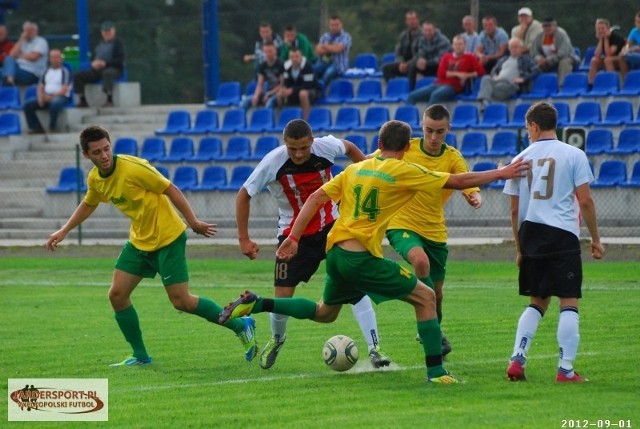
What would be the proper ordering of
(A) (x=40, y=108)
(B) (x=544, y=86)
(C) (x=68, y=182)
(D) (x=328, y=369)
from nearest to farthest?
(D) (x=328, y=369) → (B) (x=544, y=86) → (C) (x=68, y=182) → (A) (x=40, y=108)

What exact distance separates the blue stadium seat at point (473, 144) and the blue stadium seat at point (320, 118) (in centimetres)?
321

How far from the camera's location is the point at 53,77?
2864 cm

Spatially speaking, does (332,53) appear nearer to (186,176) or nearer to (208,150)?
(208,150)

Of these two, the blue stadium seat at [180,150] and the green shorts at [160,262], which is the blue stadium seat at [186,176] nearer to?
the blue stadium seat at [180,150]

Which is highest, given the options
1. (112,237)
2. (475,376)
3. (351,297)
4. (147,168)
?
(147,168)

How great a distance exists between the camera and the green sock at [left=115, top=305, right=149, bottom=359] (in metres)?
9.90

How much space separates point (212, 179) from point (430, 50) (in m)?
5.27

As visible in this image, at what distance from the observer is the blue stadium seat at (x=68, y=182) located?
25.6 meters

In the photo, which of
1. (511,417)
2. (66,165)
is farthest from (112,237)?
(511,417)

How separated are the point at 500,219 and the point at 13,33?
19083 mm

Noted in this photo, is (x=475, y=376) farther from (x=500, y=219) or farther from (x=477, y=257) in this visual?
(x=500, y=219)

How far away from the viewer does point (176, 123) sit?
2778cm

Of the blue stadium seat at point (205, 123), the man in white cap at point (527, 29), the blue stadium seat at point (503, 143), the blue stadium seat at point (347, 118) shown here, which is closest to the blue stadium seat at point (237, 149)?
the blue stadium seat at point (205, 123)

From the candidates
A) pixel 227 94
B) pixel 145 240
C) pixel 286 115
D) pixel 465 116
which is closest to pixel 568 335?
pixel 145 240
